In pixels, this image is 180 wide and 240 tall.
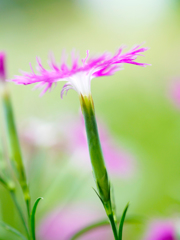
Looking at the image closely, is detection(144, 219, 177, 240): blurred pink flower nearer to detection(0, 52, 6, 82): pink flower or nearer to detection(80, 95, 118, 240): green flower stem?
detection(80, 95, 118, 240): green flower stem

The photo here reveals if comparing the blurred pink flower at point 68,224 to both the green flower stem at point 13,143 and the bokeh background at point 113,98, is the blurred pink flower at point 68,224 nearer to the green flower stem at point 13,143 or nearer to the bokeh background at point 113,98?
the bokeh background at point 113,98

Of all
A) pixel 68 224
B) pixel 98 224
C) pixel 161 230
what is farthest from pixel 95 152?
pixel 68 224

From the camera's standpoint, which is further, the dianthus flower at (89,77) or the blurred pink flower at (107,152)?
the blurred pink flower at (107,152)

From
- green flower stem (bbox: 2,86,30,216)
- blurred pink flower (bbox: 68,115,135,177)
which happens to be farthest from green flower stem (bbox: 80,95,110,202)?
blurred pink flower (bbox: 68,115,135,177)

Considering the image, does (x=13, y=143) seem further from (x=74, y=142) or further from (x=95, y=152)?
(x=74, y=142)

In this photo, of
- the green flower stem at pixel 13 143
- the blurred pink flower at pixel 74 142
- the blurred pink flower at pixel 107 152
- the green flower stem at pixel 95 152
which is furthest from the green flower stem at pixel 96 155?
the blurred pink flower at pixel 107 152

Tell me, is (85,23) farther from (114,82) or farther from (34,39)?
(114,82)

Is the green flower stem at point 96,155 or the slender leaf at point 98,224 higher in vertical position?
the green flower stem at point 96,155
